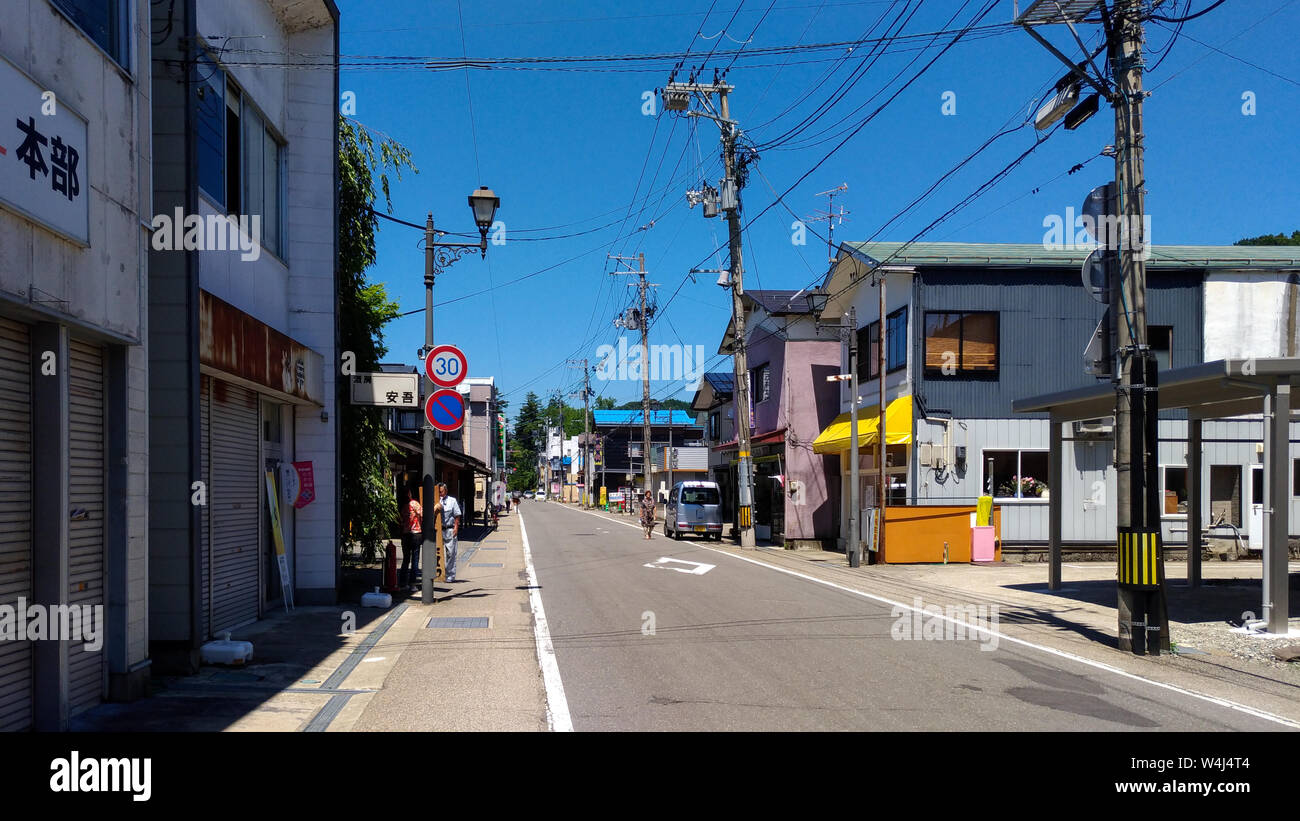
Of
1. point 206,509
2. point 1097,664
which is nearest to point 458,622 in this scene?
point 206,509

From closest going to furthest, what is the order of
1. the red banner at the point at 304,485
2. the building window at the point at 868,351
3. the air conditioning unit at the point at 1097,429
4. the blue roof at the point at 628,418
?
the red banner at the point at 304,485, the air conditioning unit at the point at 1097,429, the building window at the point at 868,351, the blue roof at the point at 628,418

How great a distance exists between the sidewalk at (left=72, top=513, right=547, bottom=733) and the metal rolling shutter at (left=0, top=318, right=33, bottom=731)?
0.55 meters

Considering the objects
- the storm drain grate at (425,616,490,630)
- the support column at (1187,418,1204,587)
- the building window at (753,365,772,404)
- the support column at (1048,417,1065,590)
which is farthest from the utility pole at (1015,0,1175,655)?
the building window at (753,365,772,404)

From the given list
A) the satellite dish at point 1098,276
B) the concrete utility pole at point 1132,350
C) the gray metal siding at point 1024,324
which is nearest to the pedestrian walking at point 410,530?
the concrete utility pole at point 1132,350

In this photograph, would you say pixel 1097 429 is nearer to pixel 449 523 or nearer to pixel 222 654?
pixel 449 523

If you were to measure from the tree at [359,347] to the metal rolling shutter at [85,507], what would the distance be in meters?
9.03

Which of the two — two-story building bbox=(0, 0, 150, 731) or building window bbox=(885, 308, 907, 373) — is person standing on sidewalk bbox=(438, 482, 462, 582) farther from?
building window bbox=(885, 308, 907, 373)

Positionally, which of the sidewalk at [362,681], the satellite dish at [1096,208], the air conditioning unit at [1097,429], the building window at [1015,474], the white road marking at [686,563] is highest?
the satellite dish at [1096,208]

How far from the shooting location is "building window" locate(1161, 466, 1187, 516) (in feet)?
80.6

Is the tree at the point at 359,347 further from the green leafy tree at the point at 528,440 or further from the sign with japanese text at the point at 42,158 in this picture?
the green leafy tree at the point at 528,440

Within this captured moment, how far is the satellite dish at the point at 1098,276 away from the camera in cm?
1179

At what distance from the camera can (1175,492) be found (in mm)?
24688
